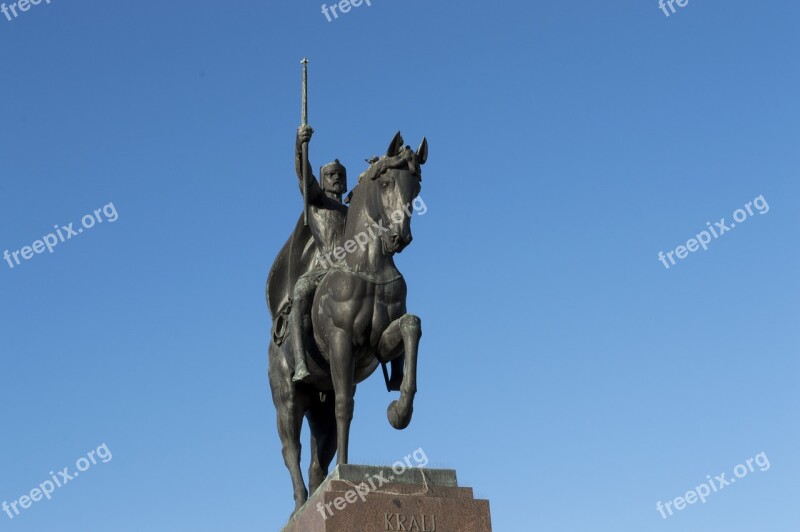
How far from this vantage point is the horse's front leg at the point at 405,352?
12391mm

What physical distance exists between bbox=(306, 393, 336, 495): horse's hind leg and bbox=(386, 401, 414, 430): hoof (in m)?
2.14

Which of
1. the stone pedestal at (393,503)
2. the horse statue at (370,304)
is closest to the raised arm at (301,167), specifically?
the horse statue at (370,304)

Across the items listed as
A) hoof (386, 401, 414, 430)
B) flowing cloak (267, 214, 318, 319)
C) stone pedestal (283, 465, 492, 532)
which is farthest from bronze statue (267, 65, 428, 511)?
stone pedestal (283, 465, 492, 532)

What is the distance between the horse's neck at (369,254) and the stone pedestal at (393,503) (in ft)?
7.46

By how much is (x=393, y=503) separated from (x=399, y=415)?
1.08 meters

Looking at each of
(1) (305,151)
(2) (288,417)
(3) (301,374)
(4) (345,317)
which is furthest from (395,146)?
(2) (288,417)

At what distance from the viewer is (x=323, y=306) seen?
13156mm

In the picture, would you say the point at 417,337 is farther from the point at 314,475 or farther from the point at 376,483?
the point at 314,475

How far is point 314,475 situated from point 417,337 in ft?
8.71

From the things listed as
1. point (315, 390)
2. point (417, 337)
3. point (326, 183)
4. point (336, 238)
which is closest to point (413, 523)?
point (417, 337)

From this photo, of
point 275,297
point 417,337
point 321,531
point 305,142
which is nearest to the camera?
point 321,531

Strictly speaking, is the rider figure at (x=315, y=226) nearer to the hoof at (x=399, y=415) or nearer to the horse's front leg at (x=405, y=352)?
the horse's front leg at (x=405, y=352)

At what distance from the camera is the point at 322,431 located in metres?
14.5

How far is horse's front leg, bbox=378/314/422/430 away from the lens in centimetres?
1239
